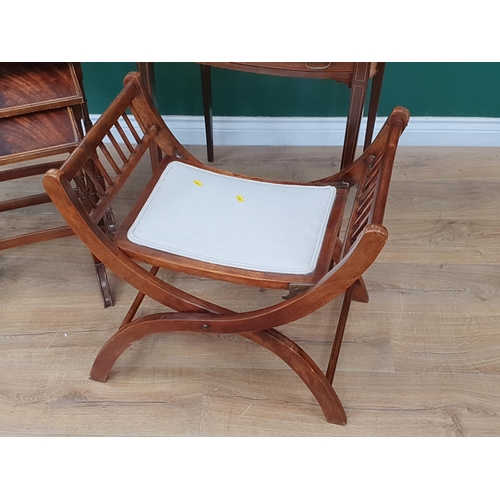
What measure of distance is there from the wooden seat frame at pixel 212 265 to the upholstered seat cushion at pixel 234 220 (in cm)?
2

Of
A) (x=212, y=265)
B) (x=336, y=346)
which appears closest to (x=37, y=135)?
(x=212, y=265)

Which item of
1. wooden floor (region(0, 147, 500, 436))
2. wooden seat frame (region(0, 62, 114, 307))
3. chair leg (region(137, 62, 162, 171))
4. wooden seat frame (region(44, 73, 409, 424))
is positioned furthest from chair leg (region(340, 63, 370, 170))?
wooden seat frame (region(0, 62, 114, 307))

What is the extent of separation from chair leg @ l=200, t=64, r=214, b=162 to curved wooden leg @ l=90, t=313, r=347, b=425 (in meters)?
0.88

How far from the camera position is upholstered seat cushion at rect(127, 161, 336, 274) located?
105cm

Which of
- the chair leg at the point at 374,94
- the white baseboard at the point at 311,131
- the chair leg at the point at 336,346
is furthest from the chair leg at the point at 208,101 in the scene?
the chair leg at the point at 336,346

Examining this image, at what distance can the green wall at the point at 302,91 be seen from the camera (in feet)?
6.15

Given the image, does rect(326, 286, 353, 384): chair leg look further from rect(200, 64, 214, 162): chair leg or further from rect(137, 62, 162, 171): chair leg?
rect(200, 64, 214, 162): chair leg

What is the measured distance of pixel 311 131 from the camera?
6.61 feet

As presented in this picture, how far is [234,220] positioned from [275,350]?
0.28 meters

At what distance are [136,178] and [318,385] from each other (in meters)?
1.03

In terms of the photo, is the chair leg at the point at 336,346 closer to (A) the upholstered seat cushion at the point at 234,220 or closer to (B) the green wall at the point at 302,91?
(A) the upholstered seat cushion at the point at 234,220

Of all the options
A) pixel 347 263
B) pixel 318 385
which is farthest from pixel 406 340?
pixel 347 263

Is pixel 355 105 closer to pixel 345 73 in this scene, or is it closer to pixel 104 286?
pixel 345 73

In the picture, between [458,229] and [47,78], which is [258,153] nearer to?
[458,229]
